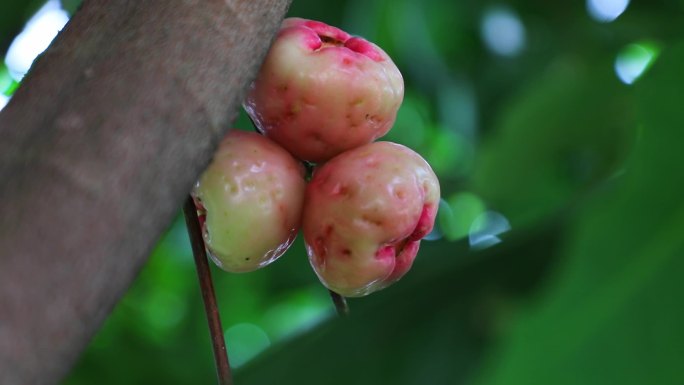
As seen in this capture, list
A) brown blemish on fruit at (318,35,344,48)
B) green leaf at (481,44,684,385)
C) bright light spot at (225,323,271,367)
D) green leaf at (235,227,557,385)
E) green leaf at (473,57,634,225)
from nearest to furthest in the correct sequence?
green leaf at (481,44,684,385) → brown blemish on fruit at (318,35,344,48) → green leaf at (235,227,557,385) → green leaf at (473,57,634,225) → bright light spot at (225,323,271,367)

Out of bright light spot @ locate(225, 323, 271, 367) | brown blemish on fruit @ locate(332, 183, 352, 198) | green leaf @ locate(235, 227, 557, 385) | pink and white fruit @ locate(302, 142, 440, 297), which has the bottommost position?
bright light spot @ locate(225, 323, 271, 367)

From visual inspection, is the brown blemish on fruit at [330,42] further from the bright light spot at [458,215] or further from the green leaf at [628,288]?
the bright light spot at [458,215]

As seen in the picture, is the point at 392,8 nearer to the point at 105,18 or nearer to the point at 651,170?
the point at 651,170

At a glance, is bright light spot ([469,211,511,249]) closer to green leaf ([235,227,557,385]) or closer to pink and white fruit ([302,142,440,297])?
green leaf ([235,227,557,385])

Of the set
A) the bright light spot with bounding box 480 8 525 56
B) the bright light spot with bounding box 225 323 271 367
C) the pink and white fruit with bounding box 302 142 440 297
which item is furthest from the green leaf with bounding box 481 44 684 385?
the bright light spot with bounding box 225 323 271 367

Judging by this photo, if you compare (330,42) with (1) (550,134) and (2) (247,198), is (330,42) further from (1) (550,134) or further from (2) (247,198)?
(1) (550,134)
